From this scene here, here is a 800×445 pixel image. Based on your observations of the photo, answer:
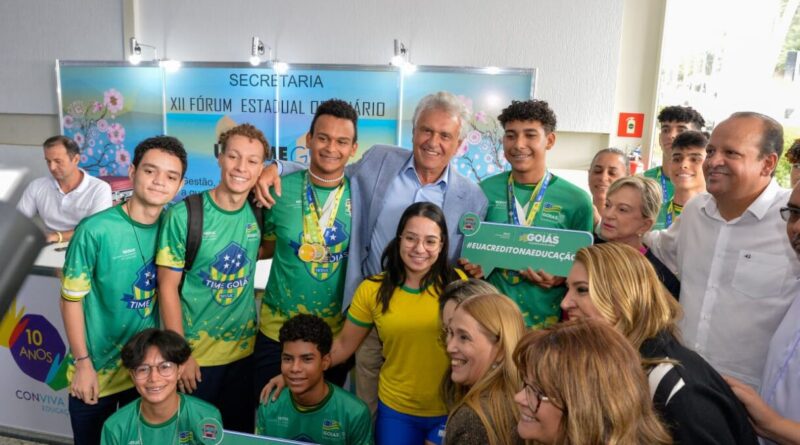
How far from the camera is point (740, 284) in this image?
85.6 inches

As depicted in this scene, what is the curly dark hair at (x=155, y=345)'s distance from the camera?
234 centimetres

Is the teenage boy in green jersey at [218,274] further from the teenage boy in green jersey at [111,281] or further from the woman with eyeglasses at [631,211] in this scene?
the woman with eyeglasses at [631,211]

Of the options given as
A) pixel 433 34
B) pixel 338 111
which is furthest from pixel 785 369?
pixel 433 34

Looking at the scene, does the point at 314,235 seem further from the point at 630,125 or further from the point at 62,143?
the point at 630,125

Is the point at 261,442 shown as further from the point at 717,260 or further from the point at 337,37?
the point at 337,37

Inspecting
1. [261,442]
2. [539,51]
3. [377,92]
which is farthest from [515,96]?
[261,442]

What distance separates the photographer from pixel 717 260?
2.24 meters

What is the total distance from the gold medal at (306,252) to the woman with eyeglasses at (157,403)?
0.63 m

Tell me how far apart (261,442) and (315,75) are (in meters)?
5.36

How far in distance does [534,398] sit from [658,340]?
1.54 feet

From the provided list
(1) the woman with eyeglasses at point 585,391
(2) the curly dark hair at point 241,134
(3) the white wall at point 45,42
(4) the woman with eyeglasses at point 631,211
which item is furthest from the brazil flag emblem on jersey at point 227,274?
(3) the white wall at point 45,42

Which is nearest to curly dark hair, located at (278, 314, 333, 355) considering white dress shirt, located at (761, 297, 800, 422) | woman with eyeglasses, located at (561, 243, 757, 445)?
woman with eyeglasses, located at (561, 243, 757, 445)

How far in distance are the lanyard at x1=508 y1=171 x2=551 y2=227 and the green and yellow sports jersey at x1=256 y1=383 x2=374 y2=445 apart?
3.75 ft

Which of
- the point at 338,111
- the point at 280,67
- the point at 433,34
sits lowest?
the point at 338,111
